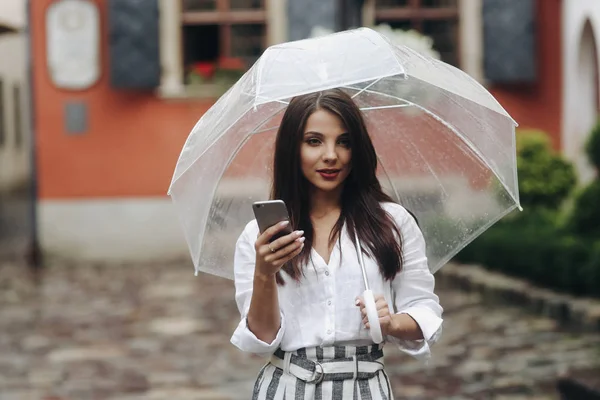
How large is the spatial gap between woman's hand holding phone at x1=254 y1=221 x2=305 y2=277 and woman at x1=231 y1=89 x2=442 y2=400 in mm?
61

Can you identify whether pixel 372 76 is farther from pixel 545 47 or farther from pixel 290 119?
pixel 545 47

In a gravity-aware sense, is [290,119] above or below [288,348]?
above

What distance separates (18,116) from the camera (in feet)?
71.3

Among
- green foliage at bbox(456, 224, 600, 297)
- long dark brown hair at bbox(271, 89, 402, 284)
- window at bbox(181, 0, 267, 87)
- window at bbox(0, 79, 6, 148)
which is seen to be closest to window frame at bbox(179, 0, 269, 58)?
window at bbox(181, 0, 267, 87)

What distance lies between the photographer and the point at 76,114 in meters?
14.2

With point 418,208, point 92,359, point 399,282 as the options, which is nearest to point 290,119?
point 399,282

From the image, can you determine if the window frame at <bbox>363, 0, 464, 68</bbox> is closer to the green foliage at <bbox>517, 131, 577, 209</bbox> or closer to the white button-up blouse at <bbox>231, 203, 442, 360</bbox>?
the green foliage at <bbox>517, 131, 577, 209</bbox>

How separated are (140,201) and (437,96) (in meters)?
11.2

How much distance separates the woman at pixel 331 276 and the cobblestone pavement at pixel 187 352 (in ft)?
11.8

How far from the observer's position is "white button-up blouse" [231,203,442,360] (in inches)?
111

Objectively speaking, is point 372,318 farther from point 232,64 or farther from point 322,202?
point 232,64

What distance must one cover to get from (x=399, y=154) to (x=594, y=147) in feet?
17.5

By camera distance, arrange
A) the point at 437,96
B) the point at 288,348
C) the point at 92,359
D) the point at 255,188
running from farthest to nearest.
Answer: the point at 92,359
the point at 255,188
the point at 437,96
the point at 288,348

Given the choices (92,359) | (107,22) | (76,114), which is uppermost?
(107,22)
